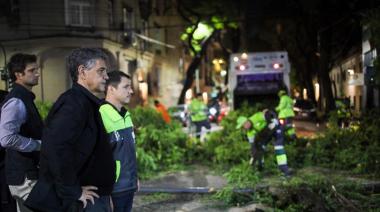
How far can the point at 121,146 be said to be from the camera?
3.82 metres

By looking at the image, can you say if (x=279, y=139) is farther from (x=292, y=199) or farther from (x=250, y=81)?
(x=250, y=81)

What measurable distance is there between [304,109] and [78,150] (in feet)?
66.9

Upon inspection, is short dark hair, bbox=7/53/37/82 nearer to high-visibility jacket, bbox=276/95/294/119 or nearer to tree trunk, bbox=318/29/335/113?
high-visibility jacket, bbox=276/95/294/119

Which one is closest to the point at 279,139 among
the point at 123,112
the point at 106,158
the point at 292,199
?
the point at 292,199

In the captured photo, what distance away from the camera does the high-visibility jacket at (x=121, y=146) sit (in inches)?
148

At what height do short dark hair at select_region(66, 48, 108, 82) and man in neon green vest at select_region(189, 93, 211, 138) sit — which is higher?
short dark hair at select_region(66, 48, 108, 82)

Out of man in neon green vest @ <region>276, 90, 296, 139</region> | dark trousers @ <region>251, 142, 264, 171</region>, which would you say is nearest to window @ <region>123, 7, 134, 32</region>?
man in neon green vest @ <region>276, 90, 296, 139</region>

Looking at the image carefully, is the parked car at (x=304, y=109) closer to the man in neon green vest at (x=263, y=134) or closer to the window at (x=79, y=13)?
the window at (x=79, y=13)

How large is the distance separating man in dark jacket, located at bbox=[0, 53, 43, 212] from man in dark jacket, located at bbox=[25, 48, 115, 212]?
0.69 metres

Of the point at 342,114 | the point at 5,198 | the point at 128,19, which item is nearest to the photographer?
the point at 5,198

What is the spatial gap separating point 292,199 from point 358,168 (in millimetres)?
3254

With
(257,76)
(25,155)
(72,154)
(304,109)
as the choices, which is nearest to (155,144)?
(25,155)

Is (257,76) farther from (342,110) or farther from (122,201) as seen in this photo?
(122,201)

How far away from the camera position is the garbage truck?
1741 cm
